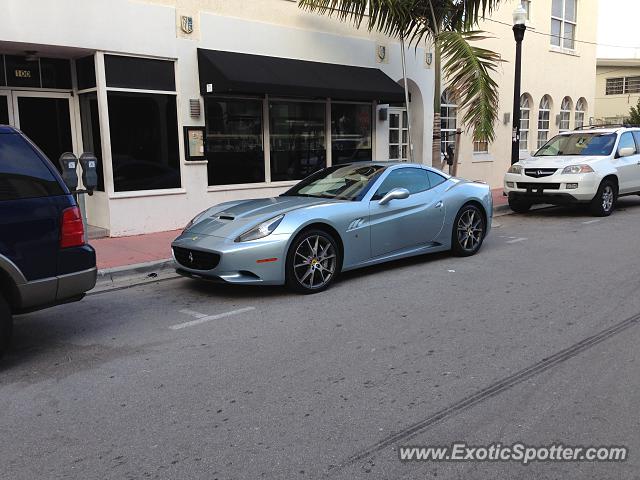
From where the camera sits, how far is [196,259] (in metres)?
6.34

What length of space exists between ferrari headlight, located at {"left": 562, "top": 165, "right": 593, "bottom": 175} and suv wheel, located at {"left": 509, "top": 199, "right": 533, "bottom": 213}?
1330mm

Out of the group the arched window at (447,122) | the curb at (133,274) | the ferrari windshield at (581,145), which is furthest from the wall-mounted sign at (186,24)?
the arched window at (447,122)

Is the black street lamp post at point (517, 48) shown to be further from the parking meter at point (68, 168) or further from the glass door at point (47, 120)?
the parking meter at point (68, 168)

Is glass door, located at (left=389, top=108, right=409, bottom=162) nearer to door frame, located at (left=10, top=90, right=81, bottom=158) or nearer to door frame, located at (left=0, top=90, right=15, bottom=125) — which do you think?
door frame, located at (left=10, top=90, right=81, bottom=158)

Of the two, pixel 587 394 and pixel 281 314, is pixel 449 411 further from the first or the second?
pixel 281 314

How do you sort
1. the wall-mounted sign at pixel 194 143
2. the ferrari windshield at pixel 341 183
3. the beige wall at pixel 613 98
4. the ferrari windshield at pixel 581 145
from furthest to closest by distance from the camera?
the beige wall at pixel 613 98 < the ferrari windshield at pixel 581 145 < the wall-mounted sign at pixel 194 143 < the ferrari windshield at pixel 341 183

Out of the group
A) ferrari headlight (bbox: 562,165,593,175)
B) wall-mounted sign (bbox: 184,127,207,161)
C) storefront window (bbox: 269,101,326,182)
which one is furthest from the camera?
storefront window (bbox: 269,101,326,182)

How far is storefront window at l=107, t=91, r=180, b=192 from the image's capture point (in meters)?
10.1

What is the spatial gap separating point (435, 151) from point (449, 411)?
386 inches

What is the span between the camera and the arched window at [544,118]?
2070cm

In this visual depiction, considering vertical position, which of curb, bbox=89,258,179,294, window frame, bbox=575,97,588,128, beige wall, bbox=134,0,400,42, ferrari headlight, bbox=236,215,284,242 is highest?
beige wall, bbox=134,0,400,42

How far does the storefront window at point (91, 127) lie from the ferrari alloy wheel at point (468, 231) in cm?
614

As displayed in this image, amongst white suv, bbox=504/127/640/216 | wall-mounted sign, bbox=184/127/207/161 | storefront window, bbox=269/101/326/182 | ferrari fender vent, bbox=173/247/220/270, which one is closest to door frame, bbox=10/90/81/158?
wall-mounted sign, bbox=184/127/207/161

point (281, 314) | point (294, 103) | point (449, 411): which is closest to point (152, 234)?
point (294, 103)
